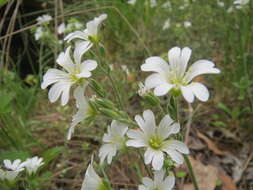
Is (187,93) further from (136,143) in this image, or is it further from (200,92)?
(136,143)

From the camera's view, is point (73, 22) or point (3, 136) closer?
point (3, 136)

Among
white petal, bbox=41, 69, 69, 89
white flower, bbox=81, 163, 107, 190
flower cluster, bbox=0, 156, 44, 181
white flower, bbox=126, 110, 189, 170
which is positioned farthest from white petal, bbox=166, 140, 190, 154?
flower cluster, bbox=0, 156, 44, 181

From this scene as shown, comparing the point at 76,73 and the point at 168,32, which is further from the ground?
the point at 76,73

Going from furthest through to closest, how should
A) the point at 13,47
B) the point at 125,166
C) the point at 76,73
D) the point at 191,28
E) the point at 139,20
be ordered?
the point at 13,47 < the point at 139,20 < the point at 191,28 < the point at 125,166 < the point at 76,73

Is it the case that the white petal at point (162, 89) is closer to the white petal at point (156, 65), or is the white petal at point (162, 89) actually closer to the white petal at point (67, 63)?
the white petal at point (156, 65)

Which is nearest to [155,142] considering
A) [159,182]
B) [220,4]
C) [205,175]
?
[159,182]

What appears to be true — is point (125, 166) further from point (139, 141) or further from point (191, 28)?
point (191, 28)

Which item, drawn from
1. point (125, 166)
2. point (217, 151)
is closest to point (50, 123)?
point (125, 166)
